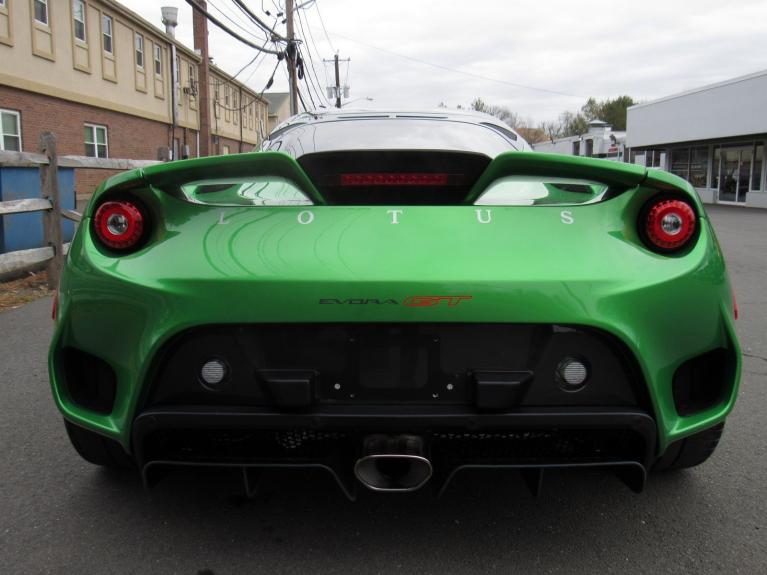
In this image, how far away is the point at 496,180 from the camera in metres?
2.11

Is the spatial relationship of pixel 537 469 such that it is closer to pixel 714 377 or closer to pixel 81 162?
pixel 714 377

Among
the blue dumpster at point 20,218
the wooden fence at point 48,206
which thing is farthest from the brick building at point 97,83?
the wooden fence at point 48,206

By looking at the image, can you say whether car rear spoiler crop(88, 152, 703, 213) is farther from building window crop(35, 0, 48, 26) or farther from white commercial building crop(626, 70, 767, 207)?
white commercial building crop(626, 70, 767, 207)

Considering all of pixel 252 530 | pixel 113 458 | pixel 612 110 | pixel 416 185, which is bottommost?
pixel 252 530

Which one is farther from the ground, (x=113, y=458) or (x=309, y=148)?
(x=309, y=148)

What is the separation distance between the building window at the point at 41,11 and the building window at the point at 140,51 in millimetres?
7126

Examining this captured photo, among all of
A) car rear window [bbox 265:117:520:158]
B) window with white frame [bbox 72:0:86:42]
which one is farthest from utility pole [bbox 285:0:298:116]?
car rear window [bbox 265:117:520:158]

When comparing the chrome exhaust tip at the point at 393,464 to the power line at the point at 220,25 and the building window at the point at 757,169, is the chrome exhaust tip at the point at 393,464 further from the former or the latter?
the building window at the point at 757,169

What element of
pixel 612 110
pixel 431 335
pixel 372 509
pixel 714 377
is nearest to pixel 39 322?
pixel 372 509

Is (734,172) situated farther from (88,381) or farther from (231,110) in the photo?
(88,381)

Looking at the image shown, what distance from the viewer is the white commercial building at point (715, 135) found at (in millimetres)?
24453

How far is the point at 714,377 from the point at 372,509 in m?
1.26

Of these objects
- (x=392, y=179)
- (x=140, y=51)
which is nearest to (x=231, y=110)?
(x=140, y=51)

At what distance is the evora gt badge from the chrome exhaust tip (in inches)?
15.6
